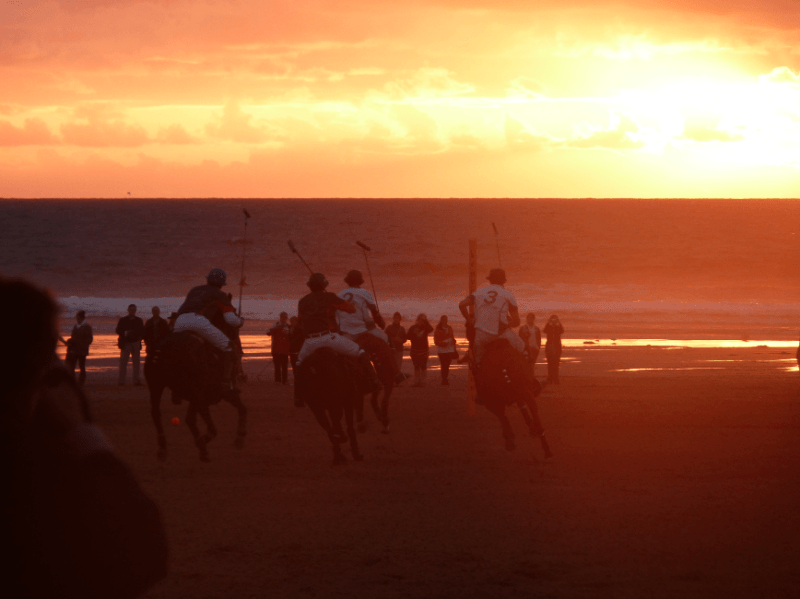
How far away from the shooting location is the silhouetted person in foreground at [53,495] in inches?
59.7

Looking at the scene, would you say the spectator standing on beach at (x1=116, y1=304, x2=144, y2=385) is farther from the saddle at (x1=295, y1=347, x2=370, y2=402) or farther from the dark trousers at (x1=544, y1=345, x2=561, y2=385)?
the saddle at (x1=295, y1=347, x2=370, y2=402)

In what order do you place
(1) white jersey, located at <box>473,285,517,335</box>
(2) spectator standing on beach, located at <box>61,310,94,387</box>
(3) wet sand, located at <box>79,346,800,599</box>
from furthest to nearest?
(2) spectator standing on beach, located at <box>61,310,94,387</box> < (1) white jersey, located at <box>473,285,517,335</box> < (3) wet sand, located at <box>79,346,800,599</box>

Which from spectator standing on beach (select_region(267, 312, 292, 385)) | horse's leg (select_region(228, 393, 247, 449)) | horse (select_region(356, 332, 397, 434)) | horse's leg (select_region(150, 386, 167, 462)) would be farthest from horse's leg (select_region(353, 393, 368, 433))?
spectator standing on beach (select_region(267, 312, 292, 385))

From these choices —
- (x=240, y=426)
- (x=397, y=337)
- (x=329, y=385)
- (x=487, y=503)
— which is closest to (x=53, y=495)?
(x=487, y=503)

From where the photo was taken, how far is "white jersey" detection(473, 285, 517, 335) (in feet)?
36.4

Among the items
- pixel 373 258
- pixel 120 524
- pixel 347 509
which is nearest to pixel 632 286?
pixel 373 258

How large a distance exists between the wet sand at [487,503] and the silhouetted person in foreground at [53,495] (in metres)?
4.79

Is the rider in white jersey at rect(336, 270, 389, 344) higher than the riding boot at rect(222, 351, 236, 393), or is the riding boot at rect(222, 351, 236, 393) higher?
the rider in white jersey at rect(336, 270, 389, 344)

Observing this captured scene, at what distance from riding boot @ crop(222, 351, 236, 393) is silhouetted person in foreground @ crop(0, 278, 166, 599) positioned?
9.83 metres

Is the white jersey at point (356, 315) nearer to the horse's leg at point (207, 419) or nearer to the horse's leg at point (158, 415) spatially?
the horse's leg at point (207, 419)

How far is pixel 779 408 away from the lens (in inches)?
597

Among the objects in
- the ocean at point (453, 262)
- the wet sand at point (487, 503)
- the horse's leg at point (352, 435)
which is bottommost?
the wet sand at point (487, 503)

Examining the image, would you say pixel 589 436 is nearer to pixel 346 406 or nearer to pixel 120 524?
pixel 346 406

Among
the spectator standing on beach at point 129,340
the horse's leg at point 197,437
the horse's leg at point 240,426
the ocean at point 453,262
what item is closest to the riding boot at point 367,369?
the horse's leg at point 240,426
